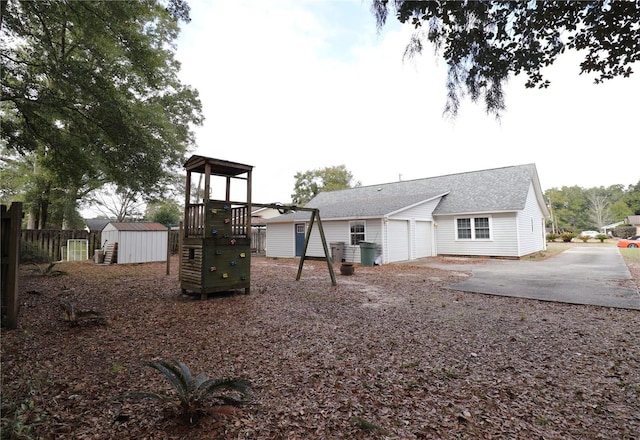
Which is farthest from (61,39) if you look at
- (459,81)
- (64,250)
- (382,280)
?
(64,250)

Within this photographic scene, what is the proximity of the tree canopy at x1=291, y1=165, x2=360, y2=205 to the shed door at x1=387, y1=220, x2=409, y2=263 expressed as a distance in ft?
83.5

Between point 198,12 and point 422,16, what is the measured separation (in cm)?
287

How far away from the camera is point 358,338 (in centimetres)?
399

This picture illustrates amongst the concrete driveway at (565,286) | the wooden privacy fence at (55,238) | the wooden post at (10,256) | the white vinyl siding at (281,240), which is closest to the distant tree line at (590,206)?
the concrete driveway at (565,286)

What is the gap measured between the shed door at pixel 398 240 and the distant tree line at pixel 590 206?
1862 inches

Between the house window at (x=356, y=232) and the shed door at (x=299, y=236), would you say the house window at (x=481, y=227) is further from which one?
the shed door at (x=299, y=236)

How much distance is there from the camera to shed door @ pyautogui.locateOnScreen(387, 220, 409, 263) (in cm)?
1389

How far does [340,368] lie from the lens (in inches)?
122

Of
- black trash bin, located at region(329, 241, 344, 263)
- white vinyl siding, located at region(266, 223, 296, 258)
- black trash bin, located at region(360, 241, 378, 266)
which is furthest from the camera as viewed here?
white vinyl siding, located at region(266, 223, 296, 258)

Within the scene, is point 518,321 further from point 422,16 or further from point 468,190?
point 468,190

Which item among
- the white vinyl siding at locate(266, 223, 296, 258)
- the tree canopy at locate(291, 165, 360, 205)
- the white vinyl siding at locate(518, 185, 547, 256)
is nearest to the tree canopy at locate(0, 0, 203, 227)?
the white vinyl siding at locate(266, 223, 296, 258)

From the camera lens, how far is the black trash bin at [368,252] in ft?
42.1

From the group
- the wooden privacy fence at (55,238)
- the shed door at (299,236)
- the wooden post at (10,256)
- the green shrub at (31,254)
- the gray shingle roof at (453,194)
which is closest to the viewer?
the wooden post at (10,256)

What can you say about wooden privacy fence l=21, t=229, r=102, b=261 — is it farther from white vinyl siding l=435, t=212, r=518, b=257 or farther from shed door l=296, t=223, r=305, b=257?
white vinyl siding l=435, t=212, r=518, b=257
